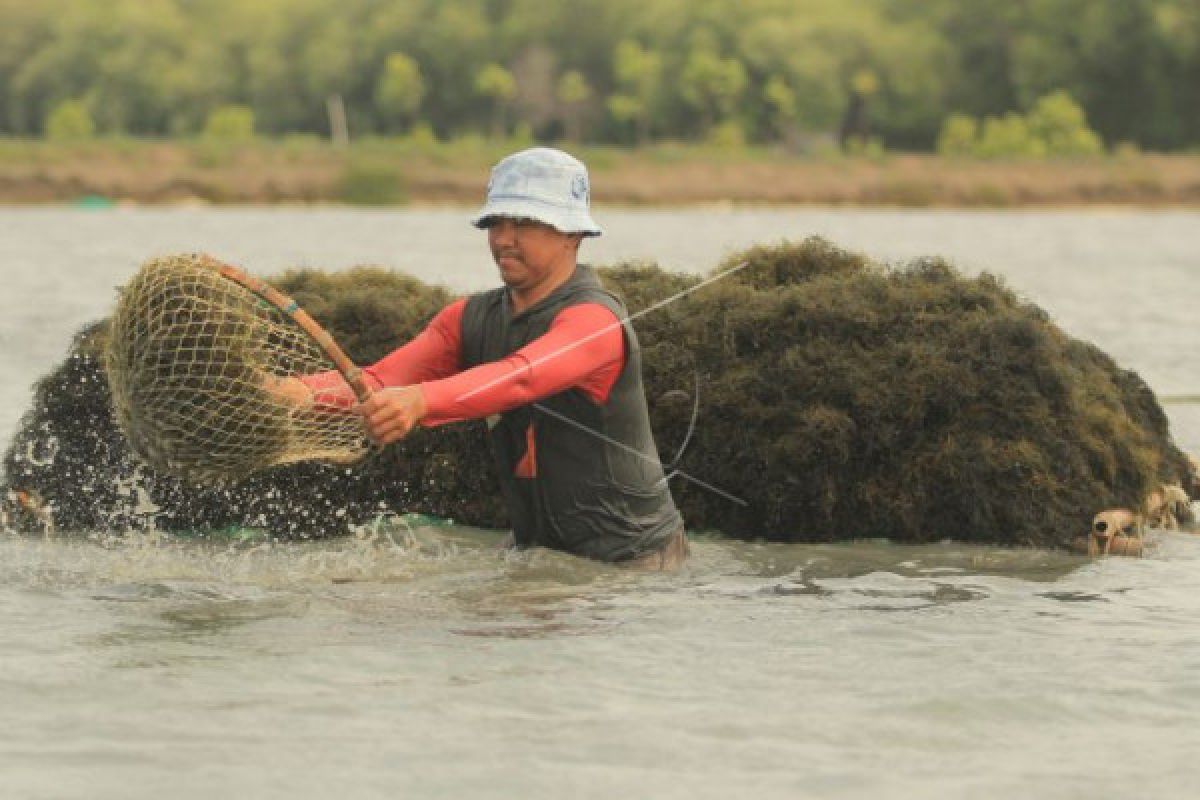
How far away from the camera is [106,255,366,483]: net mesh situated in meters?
7.97

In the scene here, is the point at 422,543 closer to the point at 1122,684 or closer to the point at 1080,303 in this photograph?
the point at 1122,684

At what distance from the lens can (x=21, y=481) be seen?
Answer: 1105 cm

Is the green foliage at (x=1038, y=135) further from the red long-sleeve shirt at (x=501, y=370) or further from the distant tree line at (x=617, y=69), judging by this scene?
the red long-sleeve shirt at (x=501, y=370)

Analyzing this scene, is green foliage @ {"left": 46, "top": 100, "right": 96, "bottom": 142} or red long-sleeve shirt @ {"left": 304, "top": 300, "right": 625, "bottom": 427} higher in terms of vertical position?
green foliage @ {"left": 46, "top": 100, "right": 96, "bottom": 142}

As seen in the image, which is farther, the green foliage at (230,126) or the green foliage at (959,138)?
the green foliage at (230,126)

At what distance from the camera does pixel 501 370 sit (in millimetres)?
7734

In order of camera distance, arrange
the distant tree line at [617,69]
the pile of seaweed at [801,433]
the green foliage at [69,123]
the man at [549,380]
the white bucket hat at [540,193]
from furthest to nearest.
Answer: the green foliage at [69,123] < the distant tree line at [617,69] < the pile of seaweed at [801,433] < the white bucket hat at [540,193] < the man at [549,380]

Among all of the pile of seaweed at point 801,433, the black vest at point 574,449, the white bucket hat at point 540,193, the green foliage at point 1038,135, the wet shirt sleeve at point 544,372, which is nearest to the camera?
the wet shirt sleeve at point 544,372

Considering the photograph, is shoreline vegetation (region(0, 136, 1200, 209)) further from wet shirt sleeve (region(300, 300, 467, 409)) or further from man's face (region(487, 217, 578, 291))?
man's face (region(487, 217, 578, 291))

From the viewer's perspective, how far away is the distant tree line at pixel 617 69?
365 feet

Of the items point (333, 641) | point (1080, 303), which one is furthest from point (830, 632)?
point (1080, 303)

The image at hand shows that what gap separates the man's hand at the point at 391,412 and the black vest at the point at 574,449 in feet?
2.39

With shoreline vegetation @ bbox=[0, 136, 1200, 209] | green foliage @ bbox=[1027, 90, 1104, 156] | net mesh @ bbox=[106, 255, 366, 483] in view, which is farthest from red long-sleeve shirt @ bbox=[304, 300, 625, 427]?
green foliage @ bbox=[1027, 90, 1104, 156]

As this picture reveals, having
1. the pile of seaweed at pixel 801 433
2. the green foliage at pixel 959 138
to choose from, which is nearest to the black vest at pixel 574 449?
the pile of seaweed at pixel 801 433
